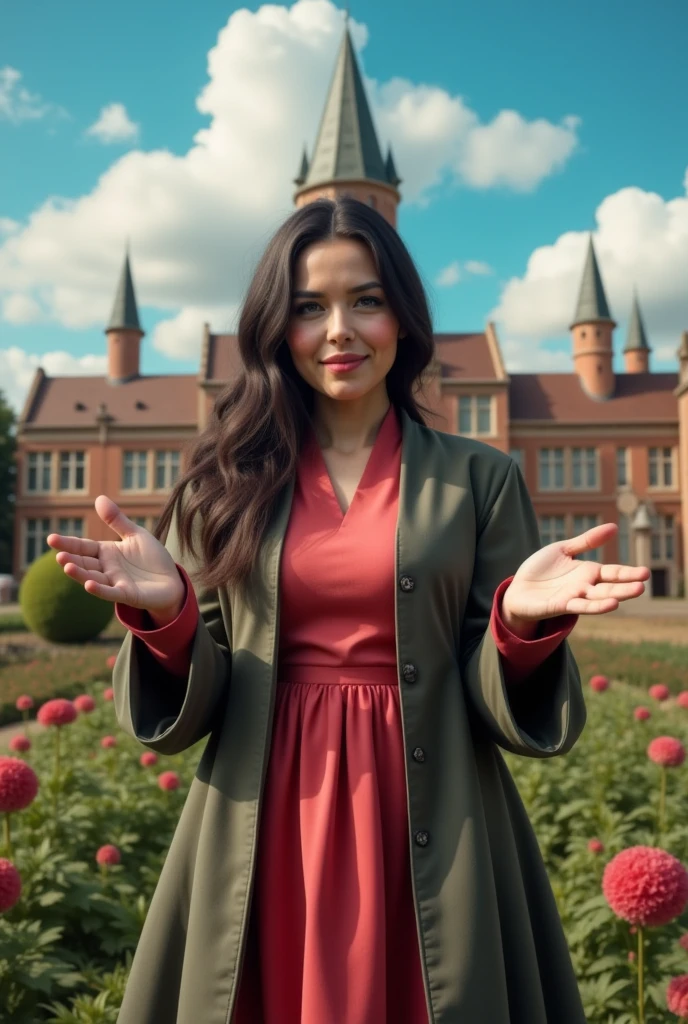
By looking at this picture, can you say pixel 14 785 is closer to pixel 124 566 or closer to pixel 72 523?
pixel 124 566

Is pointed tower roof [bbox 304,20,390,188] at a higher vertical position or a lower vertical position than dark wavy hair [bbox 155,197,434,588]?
higher

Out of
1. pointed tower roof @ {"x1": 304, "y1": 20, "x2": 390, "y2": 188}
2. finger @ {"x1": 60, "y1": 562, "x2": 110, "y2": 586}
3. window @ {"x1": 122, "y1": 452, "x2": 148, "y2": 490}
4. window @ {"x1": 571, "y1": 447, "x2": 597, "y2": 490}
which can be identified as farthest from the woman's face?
pointed tower roof @ {"x1": 304, "y1": 20, "x2": 390, "y2": 188}

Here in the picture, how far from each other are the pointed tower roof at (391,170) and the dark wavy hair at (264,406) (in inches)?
1478

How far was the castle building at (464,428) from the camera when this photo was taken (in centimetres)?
3528

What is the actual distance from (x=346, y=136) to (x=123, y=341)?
42.9ft

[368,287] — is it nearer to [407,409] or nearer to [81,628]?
[407,409]

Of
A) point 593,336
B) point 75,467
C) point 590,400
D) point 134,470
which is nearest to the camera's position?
point 134,470

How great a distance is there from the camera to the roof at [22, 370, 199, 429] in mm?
36562

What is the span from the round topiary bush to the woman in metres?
13.4

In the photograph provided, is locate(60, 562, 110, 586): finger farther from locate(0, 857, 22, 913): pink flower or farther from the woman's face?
locate(0, 857, 22, 913): pink flower

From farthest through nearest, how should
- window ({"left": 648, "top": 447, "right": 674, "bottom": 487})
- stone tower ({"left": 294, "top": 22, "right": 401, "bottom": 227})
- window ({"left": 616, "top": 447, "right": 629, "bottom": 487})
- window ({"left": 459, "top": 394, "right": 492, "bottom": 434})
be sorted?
window ({"left": 648, "top": 447, "right": 674, "bottom": 487}) → window ({"left": 616, "top": 447, "right": 629, "bottom": 487}) → stone tower ({"left": 294, "top": 22, "right": 401, "bottom": 227}) → window ({"left": 459, "top": 394, "right": 492, "bottom": 434})

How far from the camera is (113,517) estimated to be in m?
1.61

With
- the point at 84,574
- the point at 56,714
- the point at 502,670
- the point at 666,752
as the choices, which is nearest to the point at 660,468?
the point at 666,752

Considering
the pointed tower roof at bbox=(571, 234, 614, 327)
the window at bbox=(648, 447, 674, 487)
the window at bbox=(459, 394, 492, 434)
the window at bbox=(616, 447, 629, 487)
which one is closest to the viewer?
the window at bbox=(459, 394, 492, 434)
